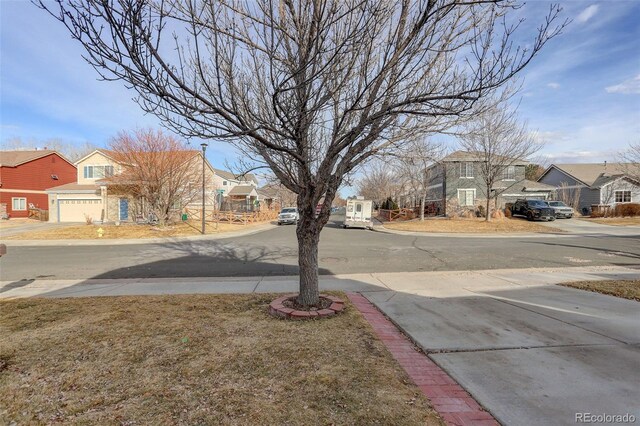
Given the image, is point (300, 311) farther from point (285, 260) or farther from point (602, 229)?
point (602, 229)

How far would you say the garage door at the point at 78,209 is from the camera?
31.5m

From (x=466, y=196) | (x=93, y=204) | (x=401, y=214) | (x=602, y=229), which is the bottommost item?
(x=602, y=229)

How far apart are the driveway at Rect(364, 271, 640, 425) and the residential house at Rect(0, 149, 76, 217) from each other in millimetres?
41891

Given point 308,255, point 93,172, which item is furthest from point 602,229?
point 93,172

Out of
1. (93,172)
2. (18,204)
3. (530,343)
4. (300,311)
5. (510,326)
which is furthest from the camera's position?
(18,204)

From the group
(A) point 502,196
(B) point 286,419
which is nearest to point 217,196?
(A) point 502,196

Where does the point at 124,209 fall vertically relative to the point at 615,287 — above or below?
above

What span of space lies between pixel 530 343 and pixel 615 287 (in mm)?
4579

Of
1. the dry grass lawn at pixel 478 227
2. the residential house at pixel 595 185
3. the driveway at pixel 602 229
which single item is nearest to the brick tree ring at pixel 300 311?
the dry grass lawn at pixel 478 227

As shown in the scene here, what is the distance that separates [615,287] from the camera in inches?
277

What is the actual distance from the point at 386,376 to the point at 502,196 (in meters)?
36.3

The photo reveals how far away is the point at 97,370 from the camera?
11.3ft

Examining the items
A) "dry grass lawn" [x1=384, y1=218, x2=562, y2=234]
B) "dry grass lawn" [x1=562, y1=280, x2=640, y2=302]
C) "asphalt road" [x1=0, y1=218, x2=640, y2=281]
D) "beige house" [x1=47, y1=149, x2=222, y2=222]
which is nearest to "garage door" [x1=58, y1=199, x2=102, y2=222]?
"beige house" [x1=47, y1=149, x2=222, y2=222]

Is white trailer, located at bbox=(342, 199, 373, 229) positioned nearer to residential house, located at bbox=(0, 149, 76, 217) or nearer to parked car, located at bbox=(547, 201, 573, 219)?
parked car, located at bbox=(547, 201, 573, 219)
